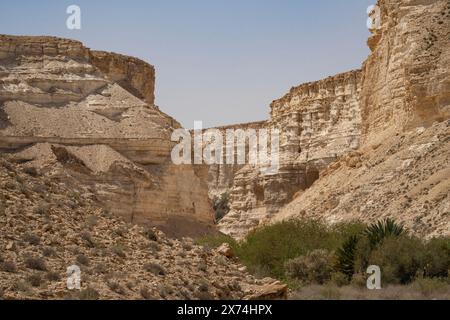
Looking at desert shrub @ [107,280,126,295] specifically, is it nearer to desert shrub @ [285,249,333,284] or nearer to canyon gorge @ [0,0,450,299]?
canyon gorge @ [0,0,450,299]

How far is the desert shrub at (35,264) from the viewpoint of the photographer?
55.7 feet

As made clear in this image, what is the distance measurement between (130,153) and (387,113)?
1792cm

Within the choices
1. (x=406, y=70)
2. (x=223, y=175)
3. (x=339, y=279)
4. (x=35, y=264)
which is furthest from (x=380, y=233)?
(x=223, y=175)

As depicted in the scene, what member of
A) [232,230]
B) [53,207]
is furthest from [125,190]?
[232,230]

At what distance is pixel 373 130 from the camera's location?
50.0 m

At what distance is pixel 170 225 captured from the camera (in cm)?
3381

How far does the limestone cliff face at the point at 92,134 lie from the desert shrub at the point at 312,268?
19.3ft

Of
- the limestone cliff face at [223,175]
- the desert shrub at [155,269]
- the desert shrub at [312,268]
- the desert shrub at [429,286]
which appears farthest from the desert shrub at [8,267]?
the limestone cliff face at [223,175]

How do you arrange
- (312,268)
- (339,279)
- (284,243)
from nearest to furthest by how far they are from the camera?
(339,279), (312,268), (284,243)

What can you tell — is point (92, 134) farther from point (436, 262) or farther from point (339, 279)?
point (436, 262)

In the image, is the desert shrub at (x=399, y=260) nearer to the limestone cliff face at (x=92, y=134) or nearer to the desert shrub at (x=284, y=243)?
the desert shrub at (x=284, y=243)

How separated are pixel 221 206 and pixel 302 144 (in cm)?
2450
